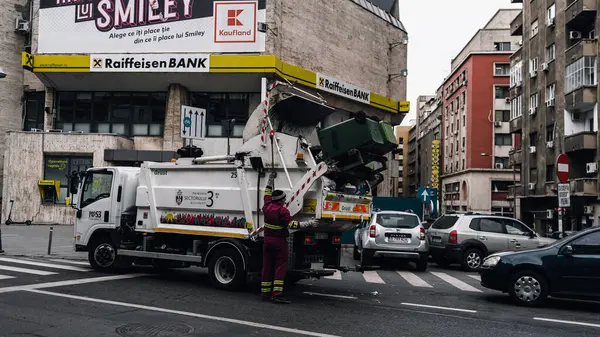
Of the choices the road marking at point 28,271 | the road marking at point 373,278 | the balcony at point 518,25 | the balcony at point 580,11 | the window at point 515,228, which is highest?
the balcony at point 518,25

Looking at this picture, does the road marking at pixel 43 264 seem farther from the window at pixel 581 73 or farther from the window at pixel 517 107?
the window at pixel 517 107

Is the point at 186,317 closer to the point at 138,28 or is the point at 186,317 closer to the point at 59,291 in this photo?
the point at 59,291

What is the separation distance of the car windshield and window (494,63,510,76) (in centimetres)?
5254

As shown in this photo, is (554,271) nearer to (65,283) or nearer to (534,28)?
(65,283)

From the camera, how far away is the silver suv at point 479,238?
16.8 metres

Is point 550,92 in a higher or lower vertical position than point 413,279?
higher

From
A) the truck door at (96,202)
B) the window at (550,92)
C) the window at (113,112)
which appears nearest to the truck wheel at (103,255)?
the truck door at (96,202)

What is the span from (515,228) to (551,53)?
24775 millimetres

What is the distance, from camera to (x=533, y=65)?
4084cm

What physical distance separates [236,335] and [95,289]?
427cm

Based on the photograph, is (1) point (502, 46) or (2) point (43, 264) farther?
(1) point (502, 46)

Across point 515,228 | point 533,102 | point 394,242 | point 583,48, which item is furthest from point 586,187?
point 394,242

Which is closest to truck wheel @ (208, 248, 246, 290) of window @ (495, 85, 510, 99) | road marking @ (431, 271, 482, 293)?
road marking @ (431, 271, 482, 293)

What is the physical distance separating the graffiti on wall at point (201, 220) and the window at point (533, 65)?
113 ft
